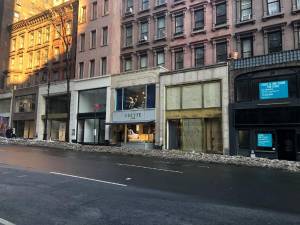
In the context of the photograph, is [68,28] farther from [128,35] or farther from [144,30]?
[144,30]

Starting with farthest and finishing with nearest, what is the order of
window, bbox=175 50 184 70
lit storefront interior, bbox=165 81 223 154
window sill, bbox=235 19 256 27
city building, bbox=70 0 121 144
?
city building, bbox=70 0 121 144 → window, bbox=175 50 184 70 → window sill, bbox=235 19 256 27 → lit storefront interior, bbox=165 81 223 154

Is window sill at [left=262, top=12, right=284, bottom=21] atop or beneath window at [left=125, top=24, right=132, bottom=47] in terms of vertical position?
beneath

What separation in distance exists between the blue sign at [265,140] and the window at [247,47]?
748cm

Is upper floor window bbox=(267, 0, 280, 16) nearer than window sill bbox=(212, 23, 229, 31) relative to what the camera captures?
Yes

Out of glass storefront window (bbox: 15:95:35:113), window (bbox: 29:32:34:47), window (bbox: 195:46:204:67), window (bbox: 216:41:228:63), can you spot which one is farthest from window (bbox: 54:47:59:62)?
window (bbox: 216:41:228:63)

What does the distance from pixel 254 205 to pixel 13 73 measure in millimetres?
49060

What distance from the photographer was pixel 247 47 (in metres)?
28.0

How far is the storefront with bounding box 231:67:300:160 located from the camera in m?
23.2

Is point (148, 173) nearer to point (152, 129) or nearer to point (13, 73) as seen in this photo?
point (152, 129)

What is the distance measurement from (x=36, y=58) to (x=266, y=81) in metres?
34.9

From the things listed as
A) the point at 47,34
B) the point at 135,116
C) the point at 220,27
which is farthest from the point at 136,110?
the point at 47,34

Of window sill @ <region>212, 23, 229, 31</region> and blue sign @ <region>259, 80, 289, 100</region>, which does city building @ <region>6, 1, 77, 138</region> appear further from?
blue sign @ <region>259, 80, 289, 100</region>

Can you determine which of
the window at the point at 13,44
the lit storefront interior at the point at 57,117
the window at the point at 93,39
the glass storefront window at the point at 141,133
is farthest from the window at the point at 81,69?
the window at the point at 13,44

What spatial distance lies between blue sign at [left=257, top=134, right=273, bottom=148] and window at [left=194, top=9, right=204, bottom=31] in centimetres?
1222
